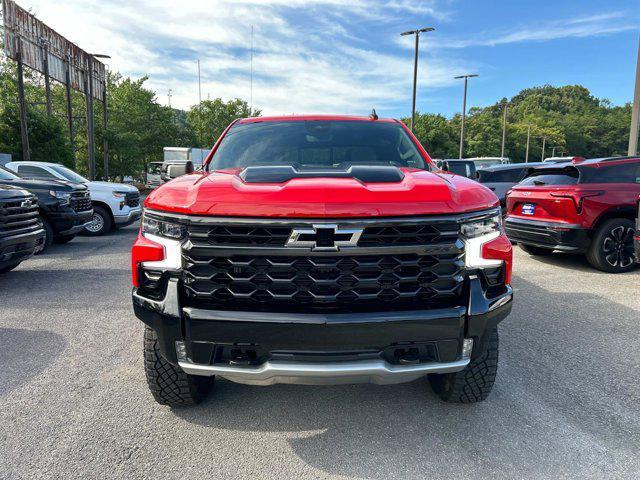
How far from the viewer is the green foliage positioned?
54.6m

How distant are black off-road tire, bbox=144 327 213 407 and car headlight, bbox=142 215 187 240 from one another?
0.59 m

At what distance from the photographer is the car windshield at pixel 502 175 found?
11.2 m

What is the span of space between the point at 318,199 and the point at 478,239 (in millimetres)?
829

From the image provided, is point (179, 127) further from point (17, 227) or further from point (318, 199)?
point (318, 199)

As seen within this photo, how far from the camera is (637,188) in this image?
662 centimetres

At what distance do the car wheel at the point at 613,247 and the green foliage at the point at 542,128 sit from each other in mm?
42257

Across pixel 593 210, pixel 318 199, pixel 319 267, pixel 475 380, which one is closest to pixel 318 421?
pixel 475 380

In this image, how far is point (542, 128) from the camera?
3447 inches

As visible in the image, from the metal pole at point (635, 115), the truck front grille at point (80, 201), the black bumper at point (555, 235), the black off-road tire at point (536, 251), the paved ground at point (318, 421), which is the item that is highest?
the metal pole at point (635, 115)

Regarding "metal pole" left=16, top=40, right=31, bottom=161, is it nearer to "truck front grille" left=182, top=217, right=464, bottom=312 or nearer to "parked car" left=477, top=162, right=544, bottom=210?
"parked car" left=477, top=162, right=544, bottom=210

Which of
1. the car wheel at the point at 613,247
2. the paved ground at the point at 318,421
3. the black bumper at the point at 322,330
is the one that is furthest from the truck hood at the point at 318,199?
the car wheel at the point at 613,247

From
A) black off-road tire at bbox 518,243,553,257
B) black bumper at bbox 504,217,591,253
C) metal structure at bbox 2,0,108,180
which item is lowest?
black off-road tire at bbox 518,243,553,257

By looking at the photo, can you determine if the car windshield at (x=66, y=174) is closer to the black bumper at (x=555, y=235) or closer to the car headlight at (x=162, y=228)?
the car headlight at (x=162, y=228)

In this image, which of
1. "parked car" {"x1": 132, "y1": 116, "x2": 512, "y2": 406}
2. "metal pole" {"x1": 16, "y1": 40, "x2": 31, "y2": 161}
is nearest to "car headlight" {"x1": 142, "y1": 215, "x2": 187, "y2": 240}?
"parked car" {"x1": 132, "y1": 116, "x2": 512, "y2": 406}
